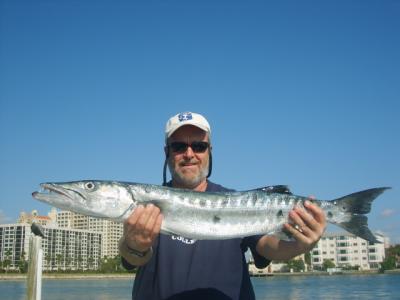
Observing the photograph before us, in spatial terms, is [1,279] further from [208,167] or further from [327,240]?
[208,167]

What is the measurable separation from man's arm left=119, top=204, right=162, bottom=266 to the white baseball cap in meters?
1.36

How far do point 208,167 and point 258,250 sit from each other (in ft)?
4.64

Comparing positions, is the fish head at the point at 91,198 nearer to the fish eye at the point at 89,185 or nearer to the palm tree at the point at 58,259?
the fish eye at the point at 89,185

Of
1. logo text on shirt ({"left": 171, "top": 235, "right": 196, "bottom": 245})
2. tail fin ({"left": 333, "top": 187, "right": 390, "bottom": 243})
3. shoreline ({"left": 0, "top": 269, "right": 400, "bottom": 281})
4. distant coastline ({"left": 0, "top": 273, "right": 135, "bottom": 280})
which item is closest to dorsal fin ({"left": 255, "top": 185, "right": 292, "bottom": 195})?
tail fin ({"left": 333, "top": 187, "right": 390, "bottom": 243})

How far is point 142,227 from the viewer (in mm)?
5566

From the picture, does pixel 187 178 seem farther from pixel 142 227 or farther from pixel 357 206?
pixel 357 206

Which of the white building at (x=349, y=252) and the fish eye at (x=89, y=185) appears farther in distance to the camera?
the white building at (x=349, y=252)

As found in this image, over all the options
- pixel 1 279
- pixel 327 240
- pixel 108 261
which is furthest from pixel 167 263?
pixel 327 240

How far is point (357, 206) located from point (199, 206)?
2337 mm

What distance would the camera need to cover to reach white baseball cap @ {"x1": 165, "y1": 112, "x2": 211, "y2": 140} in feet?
21.6

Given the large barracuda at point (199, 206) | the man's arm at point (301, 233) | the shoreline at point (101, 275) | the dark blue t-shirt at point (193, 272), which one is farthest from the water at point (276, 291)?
the man's arm at point (301, 233)

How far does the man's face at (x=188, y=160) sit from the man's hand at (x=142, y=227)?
0.93m

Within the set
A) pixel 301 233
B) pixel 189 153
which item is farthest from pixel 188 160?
pixel 301 233

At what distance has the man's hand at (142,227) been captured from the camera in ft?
18.3
